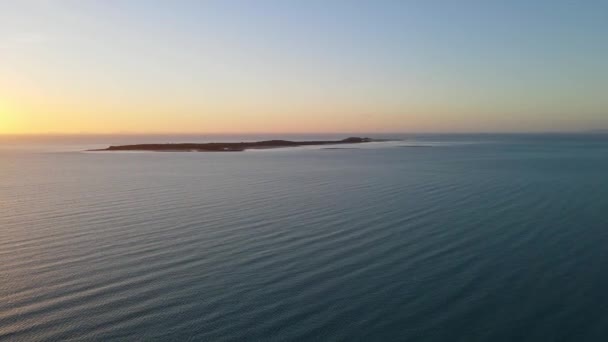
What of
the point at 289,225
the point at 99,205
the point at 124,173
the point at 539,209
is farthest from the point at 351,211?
the point at 124,173

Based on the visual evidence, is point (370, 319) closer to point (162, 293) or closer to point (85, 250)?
point (162, 293)

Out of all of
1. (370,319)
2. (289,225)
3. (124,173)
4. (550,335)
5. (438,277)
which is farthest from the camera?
(124,173)

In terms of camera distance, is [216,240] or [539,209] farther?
[539,209]

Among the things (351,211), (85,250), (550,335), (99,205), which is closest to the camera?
(550,335)

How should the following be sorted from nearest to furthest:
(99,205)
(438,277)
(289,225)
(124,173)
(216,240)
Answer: (438,277) → (216,240) → (289,225) → (99,205) → (124,173)

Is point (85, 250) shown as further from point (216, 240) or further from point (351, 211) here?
point (351, 211)

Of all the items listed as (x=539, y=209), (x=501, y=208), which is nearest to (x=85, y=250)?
(x=501, y=208)
